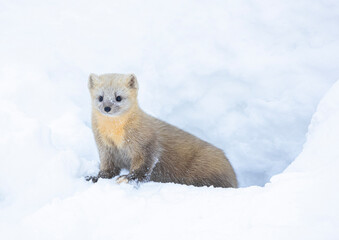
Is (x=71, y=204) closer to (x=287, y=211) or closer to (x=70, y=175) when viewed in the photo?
(x=70, y=175)

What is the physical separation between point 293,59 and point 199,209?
2.96 meters

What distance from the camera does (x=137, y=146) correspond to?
302 cm

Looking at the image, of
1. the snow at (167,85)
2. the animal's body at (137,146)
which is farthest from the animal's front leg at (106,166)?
the snow at (167,85)

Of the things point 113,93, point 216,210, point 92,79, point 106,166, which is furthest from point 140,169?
point 216,210

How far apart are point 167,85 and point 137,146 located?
1779 millimetres

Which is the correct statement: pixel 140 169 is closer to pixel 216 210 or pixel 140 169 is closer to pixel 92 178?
pixel 92 178

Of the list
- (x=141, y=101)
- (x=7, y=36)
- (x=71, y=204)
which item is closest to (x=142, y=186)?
(x=71, y=204)

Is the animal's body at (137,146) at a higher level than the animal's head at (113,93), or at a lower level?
lower

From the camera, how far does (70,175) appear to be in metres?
2.86

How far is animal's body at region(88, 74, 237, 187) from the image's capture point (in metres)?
2.98

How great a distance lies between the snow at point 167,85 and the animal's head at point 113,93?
0.51m

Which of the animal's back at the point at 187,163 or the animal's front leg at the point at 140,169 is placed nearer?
the animal's front leg at the point at 140,169

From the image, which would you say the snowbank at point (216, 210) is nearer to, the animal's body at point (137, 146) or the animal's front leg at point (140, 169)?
the animal's front leg at point (140, 169)

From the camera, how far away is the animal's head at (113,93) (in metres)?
2.90
